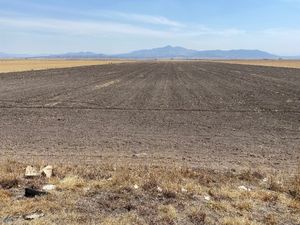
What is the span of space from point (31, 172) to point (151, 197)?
2.48m

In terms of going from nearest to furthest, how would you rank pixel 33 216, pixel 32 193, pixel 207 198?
pixel 33 216 → pixel 32 193 → pixel 207 198

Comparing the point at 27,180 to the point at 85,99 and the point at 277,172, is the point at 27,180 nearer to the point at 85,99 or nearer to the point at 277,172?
the point at 277,172

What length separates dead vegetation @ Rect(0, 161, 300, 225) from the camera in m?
6.16

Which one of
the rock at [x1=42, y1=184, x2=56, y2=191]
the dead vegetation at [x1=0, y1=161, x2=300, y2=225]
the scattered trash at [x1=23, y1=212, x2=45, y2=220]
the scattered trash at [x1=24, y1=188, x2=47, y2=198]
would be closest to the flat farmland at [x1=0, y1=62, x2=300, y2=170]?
the dead vegetation at [x1=0, y1=161, x2=300, y2=225]

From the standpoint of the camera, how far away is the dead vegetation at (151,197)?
616cm

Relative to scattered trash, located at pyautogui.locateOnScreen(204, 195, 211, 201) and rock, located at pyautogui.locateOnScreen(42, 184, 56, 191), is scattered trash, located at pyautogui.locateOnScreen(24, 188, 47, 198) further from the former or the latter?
scattered trash, located at pyautogui.locateOnScreen(204, 195, 211, 201)

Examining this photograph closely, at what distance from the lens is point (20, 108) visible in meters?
20.0

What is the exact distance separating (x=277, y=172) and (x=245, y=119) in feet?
27.4

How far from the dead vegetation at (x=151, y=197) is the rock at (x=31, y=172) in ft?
0.44

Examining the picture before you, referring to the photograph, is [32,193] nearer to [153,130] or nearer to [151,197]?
[151,197]

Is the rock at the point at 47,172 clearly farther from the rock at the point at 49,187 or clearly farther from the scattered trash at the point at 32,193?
the scattered trash at the point at 32,193

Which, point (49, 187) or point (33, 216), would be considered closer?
point (33, 216)

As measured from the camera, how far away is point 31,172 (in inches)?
322

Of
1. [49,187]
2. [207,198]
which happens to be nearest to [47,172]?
[49,187]
